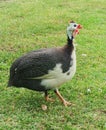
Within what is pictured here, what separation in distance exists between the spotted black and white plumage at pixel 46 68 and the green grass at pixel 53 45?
0.37 meters

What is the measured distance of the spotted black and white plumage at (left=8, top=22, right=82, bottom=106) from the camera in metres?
4.98

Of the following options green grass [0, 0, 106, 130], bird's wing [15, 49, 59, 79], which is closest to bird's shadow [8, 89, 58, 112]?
green grass [0, 0, 106, 130]

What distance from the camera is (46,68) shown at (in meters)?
4.98

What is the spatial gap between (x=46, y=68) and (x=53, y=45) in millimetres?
3128

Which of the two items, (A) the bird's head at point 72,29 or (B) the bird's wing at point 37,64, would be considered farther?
(A) the bird's head at point 72,29

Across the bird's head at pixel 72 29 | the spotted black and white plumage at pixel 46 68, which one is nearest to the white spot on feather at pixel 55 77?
the spotted black and white plumage at pixel 46 68

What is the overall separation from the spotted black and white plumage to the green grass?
1.23ft

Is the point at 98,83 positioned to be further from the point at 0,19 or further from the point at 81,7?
the point at 81,7

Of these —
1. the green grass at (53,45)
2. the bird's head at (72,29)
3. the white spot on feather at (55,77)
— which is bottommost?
the green grass at (53,45)

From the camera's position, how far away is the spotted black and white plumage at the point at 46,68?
4.98m

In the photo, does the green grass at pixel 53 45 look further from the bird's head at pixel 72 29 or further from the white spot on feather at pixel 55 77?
the bird's head at pixel 72 29

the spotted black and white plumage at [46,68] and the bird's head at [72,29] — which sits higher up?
the bird's head at [72,29]

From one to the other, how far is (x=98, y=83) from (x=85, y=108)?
3.17 ft

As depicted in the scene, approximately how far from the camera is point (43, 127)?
15.5ft
